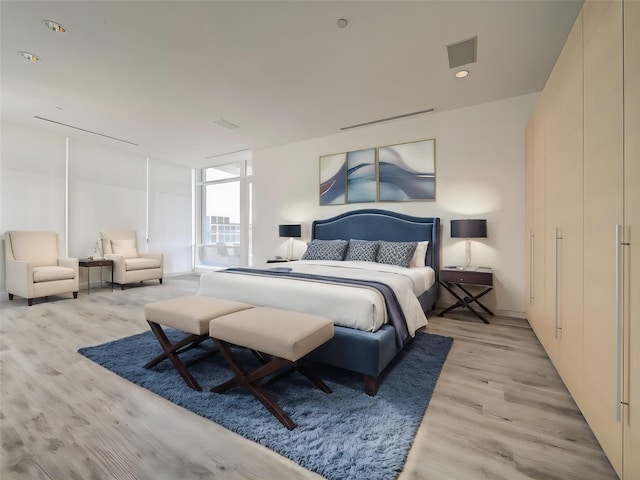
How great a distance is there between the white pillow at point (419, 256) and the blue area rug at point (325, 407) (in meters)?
1.36

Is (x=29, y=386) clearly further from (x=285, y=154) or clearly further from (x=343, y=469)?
(x=285, y=154)

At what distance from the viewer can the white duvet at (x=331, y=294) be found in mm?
2068

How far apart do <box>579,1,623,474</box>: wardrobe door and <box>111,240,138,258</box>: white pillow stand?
6660mm

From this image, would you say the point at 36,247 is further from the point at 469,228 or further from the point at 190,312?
the point at 469,228

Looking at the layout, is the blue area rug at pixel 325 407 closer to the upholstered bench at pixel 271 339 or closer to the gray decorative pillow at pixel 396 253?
the upholstered bench at pixel 271 339

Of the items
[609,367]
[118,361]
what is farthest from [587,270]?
[118,361]

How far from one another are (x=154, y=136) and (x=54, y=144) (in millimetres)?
1755

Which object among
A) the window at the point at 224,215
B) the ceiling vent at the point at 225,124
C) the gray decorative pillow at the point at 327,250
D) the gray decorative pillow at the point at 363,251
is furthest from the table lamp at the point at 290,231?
the ceiling vent at the point at 225,124

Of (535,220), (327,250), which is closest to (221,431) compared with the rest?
(327,250)

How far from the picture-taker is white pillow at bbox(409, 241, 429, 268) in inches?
148

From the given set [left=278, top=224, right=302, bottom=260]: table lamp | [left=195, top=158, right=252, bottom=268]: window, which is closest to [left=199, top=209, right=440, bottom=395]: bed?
[left=278, top=224, right=302, bottom=260]: table lamp

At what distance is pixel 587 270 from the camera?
156 centimetres

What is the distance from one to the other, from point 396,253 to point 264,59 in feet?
8.56

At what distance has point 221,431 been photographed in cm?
155
